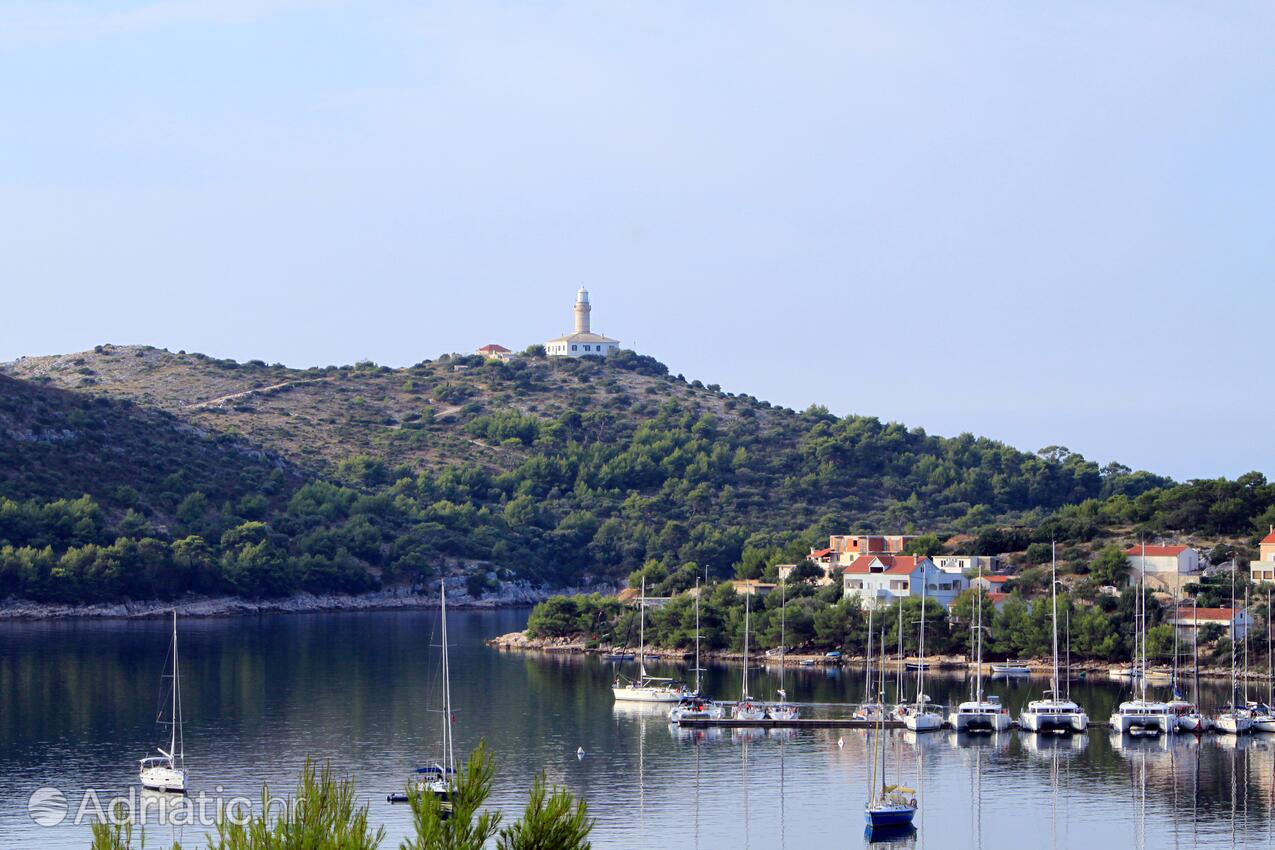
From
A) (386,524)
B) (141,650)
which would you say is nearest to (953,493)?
(386,524)

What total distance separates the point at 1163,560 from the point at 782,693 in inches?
1077

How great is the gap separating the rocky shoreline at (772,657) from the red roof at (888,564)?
18.4ft

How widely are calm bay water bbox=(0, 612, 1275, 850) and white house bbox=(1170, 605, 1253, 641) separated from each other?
5.65 m

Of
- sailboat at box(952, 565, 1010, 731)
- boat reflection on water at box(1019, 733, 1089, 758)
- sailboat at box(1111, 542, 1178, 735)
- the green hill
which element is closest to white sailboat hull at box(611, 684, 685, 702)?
sailboat at box(952, 565, 1010, 731)

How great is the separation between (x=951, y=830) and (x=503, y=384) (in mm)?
136953

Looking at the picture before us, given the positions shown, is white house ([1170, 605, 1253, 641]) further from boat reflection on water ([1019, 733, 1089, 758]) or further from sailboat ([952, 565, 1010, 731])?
boat reflection on water ([1019, 733, 1089, 758])

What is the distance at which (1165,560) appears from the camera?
81375 mm

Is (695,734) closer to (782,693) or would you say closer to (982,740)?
(782,693)

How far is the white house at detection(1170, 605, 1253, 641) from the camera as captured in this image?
72.6m

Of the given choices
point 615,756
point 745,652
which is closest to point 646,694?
point 745,652

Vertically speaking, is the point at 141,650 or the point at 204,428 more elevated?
the point at 204,428

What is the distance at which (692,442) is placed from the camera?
156 meters

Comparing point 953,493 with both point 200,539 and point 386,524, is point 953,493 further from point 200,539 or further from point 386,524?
point 200,539

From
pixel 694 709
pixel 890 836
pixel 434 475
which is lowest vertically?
pixel 890 836
